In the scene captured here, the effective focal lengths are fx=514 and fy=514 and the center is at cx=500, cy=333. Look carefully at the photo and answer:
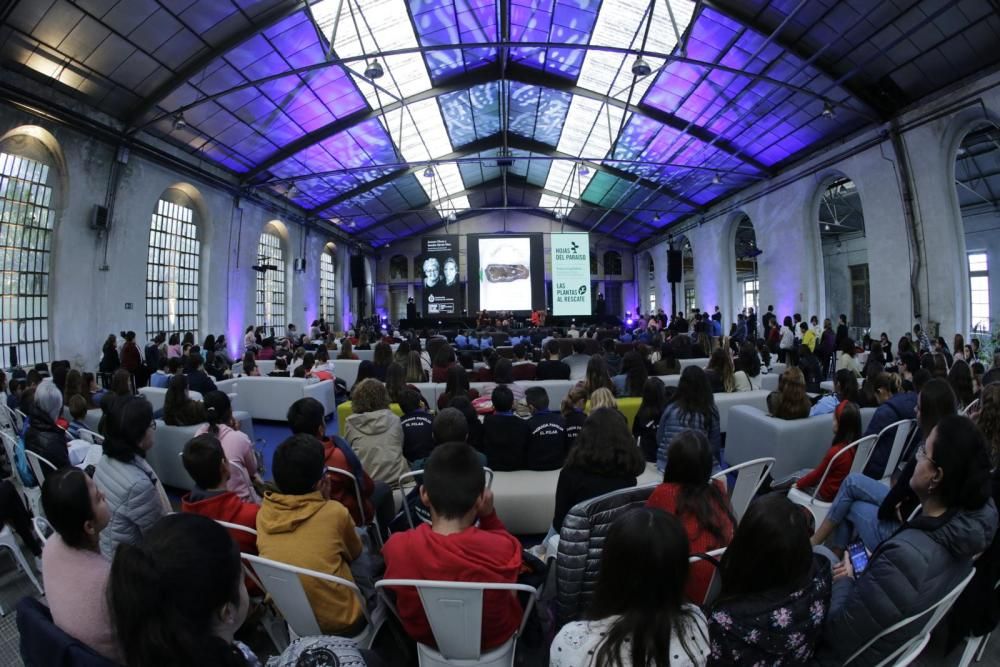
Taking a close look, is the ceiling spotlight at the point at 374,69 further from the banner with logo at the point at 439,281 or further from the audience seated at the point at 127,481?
the banner with logo at the point at 439,281

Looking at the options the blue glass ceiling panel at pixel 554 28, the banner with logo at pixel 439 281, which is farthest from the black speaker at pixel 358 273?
the blue glass ceiling panel at pixel 554 28

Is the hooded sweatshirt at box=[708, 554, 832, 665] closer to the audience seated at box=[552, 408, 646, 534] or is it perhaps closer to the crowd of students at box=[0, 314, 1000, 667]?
the crowd of students at box=[0, 314, 1000, 667]

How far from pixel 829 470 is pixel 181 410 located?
4459 mm

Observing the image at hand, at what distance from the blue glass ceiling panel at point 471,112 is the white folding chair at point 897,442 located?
11.8 meters

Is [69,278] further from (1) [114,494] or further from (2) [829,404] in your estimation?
(2) [829,404]

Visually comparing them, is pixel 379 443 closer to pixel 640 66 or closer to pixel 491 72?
pixel 640 66

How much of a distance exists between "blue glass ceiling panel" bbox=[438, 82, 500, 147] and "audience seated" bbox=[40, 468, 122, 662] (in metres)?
12.6

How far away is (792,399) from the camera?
392 centimetres

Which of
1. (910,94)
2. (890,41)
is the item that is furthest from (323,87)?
(910,94)

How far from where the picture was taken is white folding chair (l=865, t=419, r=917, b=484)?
300 centimetres

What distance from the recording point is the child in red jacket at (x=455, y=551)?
4.72 ft

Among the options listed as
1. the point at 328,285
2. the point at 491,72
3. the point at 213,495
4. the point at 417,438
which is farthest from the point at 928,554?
the point at 328,285

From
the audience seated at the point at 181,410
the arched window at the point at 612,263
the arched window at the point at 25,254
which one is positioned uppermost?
the arched window at the point at 612,263

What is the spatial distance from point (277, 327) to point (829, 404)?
611 inches
